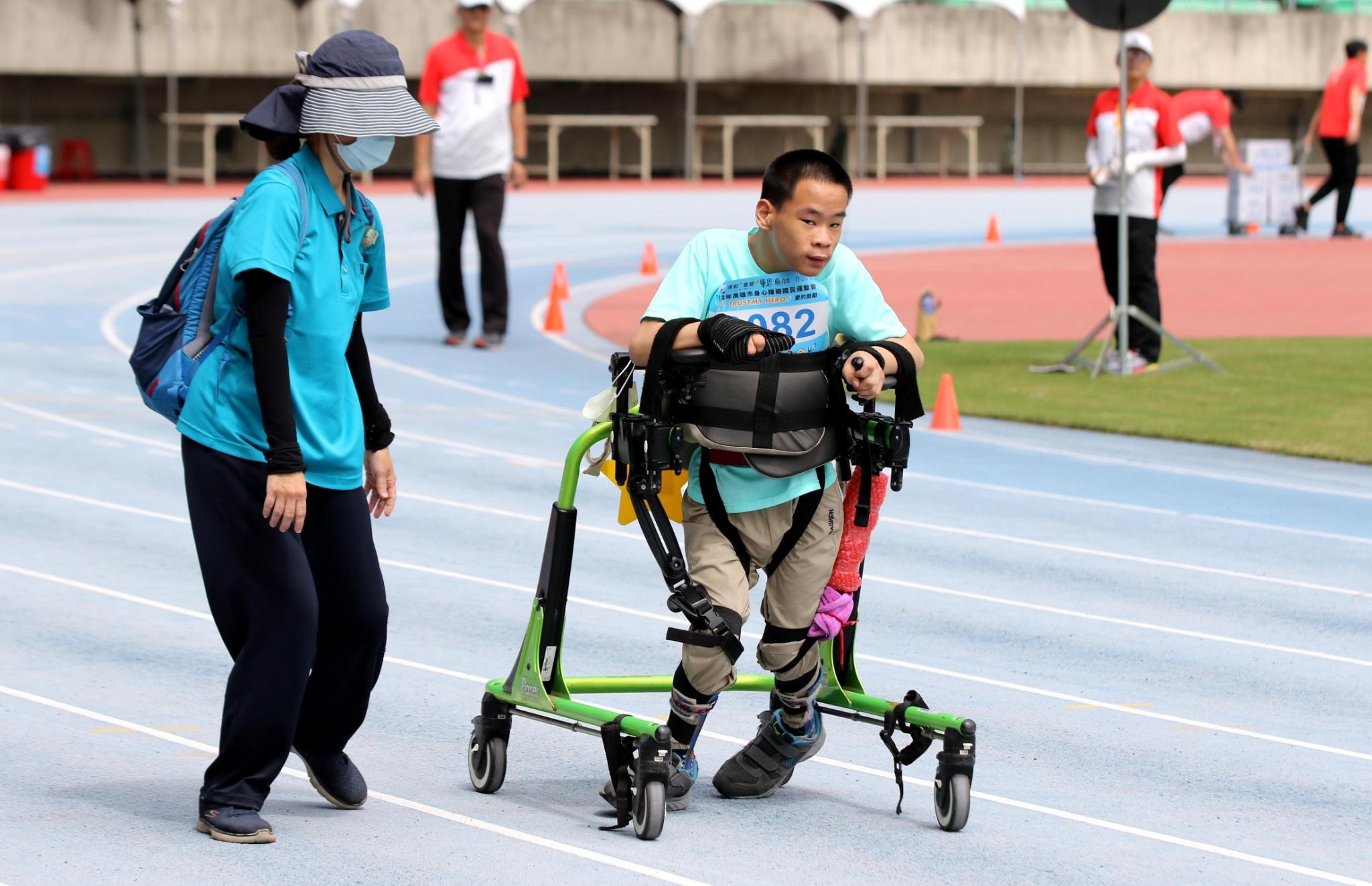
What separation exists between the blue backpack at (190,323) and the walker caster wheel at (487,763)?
119cm

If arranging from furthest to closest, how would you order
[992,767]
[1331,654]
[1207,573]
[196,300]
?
[1207,573] < [1331,654] < [992,767] < [196,300]

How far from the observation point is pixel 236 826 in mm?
5043

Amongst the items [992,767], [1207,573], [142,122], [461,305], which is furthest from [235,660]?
[142,122]

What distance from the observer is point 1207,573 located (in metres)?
8.91

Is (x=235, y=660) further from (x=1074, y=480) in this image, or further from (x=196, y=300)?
(x=1074, y=480)

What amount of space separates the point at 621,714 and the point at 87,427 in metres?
7.72

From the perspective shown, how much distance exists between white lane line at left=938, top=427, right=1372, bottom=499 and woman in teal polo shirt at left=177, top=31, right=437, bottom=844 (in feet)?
22.9

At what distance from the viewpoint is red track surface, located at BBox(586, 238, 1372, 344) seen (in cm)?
1836

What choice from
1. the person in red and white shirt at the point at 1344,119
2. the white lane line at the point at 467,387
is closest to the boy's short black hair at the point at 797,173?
the white lane line at the point at 467,387

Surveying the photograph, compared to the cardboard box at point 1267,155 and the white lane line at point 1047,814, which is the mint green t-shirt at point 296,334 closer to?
the white lane line at point 1047,814

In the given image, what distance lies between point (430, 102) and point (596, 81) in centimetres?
3006

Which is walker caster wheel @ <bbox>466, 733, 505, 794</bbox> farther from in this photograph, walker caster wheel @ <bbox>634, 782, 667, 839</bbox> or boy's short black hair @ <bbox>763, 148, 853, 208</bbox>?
boy's short black hair @ <bbox>763, 148, 853, 208</bbox>

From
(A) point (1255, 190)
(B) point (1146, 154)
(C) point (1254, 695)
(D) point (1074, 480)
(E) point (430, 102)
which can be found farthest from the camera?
(A) point (1255, 190)

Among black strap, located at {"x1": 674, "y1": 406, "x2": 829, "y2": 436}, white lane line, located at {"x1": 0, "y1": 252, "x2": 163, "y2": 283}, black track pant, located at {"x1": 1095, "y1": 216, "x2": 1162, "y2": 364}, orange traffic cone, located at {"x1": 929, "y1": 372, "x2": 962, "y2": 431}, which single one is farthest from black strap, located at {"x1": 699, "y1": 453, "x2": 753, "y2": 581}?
white lane line, located at {"x1": 0, "y1": 252, "x2": 163, "y2": 283}
